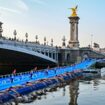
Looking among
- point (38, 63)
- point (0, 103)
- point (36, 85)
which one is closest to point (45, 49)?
point (38, 63)

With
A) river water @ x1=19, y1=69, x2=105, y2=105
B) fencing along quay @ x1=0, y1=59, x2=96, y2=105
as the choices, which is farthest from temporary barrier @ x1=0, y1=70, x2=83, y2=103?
river water @ x1=19, y1=69, x2=105, y2=105

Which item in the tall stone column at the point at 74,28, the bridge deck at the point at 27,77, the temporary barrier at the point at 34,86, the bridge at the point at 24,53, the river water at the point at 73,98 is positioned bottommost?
the river water at the point at 73,98

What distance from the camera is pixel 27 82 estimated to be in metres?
56.9

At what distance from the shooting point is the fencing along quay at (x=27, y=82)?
4728 centimetres

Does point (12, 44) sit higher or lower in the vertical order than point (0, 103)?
higher

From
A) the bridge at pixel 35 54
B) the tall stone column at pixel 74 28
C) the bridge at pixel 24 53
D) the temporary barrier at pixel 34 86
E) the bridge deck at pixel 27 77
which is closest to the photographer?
the temporary barrier at pixel 34 86

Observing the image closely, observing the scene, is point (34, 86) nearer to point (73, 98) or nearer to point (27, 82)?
point (27, 82)

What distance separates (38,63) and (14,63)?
7763 mm

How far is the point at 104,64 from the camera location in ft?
408

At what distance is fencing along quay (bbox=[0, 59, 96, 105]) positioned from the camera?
4728 centimetres

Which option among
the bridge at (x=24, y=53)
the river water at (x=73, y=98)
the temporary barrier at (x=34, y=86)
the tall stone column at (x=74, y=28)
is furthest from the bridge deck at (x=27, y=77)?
the tall stone column at (x=74, y=28)

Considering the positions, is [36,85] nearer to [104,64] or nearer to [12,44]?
[12,44]

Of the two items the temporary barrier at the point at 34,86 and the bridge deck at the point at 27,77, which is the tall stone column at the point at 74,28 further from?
the temporary barrier at the point at 34,86

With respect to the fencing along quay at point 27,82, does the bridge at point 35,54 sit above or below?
above
